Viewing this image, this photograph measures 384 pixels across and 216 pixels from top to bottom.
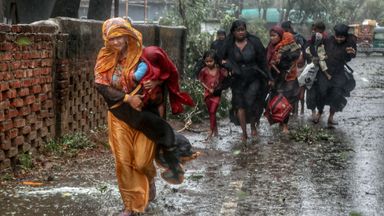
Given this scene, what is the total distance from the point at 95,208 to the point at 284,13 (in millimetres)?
44829

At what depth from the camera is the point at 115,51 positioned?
600 cm

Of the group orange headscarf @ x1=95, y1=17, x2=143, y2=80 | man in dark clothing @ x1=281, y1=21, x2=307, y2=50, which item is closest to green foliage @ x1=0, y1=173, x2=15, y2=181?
orange headscarf @ x1=95, y1=17, x2=143, y2=80

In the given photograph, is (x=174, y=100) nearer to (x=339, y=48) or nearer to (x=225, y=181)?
(x=225, y=181)

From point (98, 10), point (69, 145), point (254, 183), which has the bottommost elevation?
point (69, 145)

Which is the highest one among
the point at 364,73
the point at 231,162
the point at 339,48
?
the point at 339,48

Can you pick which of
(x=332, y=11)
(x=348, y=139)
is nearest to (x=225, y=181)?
(x=348, y=139)

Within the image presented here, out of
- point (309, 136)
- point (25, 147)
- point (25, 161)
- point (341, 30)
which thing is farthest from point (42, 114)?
point (341, 30)

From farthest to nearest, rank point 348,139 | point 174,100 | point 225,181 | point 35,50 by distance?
point 348,139, point 35,50, point 225,181, point 174,100

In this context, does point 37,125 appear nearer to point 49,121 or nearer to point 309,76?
point 49,121

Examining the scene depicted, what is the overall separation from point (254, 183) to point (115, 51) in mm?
2515

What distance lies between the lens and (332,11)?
47.7 m

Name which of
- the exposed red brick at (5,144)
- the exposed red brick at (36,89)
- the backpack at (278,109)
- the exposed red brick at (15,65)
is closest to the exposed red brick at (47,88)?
the exposed red brick at (36,89)

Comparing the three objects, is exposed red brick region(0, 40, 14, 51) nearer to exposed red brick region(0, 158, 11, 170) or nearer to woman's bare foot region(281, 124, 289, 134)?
exposed red brick region(0, 158, 11, 170)

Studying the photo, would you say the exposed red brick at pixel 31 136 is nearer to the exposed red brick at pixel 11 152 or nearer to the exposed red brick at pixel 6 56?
the exposed red brick at pixel 11 152
